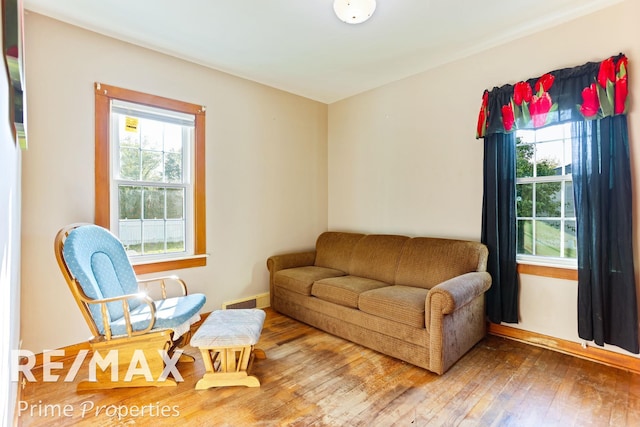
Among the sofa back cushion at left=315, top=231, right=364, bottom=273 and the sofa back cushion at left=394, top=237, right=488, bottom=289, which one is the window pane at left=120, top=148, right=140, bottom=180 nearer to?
the sofa back cushion at left=315, top=231, right=364, bottom=273

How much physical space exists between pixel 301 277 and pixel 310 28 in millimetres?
2322

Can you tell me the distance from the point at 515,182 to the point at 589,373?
1524 mm

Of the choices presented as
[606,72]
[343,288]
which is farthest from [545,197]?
[343,288]

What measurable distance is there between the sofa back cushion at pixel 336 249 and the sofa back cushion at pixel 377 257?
0.30 feet

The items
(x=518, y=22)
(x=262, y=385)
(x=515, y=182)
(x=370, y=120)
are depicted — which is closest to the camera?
(x=262, y=385)

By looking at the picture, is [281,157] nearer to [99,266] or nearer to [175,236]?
[175,236]

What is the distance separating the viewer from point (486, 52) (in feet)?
9.56

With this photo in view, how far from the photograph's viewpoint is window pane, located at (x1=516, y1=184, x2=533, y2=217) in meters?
2.75

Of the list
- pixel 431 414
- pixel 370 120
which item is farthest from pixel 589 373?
pixel 370 120

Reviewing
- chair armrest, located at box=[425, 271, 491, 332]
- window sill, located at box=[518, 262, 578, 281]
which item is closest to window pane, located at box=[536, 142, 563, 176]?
window sill, located at box=[518, 262, 578, 281]

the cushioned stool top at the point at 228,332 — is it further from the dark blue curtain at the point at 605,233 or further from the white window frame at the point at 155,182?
the dark blue curtain at the point at 605,233

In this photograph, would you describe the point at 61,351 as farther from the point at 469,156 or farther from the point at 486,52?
the point at 486,52

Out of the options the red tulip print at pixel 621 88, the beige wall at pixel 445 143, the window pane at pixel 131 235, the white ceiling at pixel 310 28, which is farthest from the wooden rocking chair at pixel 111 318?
the red tulip print at pixel 621 88

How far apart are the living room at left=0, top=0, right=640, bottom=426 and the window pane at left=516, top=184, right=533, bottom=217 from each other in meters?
0.32
